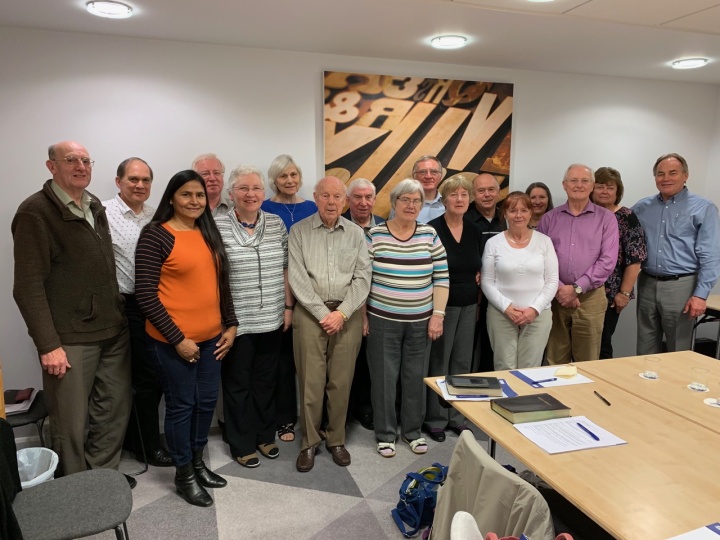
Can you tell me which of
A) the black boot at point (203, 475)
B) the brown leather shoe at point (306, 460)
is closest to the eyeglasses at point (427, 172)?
the brown leather shoe at point (306, 460)

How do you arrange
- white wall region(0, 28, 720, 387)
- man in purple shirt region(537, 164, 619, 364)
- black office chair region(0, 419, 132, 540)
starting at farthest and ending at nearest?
man in purple shirt region(537, 164, 619, 364), white wall region(0, 28, 720, 387), black office chair region(0, 419, 132, 540)

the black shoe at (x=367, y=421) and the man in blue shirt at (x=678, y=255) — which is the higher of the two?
the man in blue shirt at (x=678, y=255)

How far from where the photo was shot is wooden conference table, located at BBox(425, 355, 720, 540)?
1.29 meters

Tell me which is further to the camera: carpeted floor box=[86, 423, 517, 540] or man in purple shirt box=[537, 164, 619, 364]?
man in purple shirt box=[537, 164, 619, 364]

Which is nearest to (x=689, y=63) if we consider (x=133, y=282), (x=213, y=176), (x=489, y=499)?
(x=213, y=176)

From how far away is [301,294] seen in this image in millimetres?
2752

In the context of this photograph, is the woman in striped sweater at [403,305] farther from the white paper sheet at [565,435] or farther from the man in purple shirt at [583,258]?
the white paper sheet at [565,435]

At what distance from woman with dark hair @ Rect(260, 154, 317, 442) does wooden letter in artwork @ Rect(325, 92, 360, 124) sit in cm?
53

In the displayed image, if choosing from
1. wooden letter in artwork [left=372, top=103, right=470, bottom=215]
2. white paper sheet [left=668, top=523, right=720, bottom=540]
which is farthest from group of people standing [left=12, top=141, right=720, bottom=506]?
white paper sheet [left=668, top=523, right=720, bottom=540]

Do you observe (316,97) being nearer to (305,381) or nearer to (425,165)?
(425,165)

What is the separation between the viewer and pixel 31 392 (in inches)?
110

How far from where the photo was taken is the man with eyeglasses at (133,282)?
2717 mm

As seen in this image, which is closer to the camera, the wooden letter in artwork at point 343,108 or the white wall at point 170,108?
the white wall at point 170,108

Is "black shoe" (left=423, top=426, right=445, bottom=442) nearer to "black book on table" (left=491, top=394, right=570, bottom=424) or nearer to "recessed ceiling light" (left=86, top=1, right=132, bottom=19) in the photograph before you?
"black book on table" (left=491, top=394, right=570, bottom=424)
